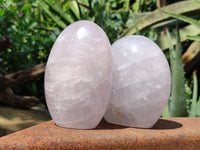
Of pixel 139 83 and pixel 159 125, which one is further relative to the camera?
pixel 159 125

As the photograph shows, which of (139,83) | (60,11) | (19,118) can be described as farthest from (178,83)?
(60,11)

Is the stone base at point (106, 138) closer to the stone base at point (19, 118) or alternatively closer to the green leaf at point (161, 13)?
the stone base at point (19, 118)

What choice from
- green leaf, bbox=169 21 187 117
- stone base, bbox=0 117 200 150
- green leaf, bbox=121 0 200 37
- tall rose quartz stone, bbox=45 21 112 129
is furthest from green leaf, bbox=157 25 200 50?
tall rose quartz stone, bbox=45 21 112 129

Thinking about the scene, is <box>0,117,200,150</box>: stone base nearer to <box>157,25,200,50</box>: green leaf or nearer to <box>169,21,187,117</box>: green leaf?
<box>169,21,187,117</box>: green leaf

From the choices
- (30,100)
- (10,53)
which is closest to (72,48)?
(30,100)

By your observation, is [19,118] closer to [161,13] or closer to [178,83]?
[178,83]

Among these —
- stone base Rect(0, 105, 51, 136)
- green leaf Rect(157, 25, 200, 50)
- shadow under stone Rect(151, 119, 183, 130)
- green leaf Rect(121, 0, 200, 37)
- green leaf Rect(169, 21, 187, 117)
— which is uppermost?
green leaf Rect(121, 0, 200, 37)
